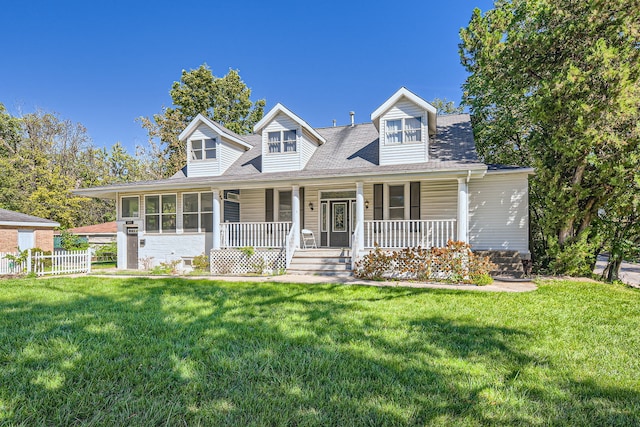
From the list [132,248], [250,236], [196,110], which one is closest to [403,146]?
[250,236]

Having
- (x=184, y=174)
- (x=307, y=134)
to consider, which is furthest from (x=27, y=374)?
(x=184, y=174)

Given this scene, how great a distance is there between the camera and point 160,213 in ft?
46.1

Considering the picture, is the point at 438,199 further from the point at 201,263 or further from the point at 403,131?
the point at 201,263

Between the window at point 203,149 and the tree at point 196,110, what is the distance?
424 inches

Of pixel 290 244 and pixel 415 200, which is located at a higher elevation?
pixel 415 200

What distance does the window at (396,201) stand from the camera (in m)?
12.3

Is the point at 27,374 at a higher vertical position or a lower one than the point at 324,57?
lower

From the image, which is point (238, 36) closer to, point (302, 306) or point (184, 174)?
point (184, 174)

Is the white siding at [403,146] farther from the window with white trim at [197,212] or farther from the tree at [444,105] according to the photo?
the tree at [444,105]

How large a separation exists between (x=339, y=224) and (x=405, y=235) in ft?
9.77

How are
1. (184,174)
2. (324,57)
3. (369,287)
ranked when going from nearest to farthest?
(369,287)
(184,174)
(324,57)

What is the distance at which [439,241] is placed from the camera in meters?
11.1

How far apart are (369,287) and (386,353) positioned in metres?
4.55

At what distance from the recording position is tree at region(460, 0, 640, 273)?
8.89 m
